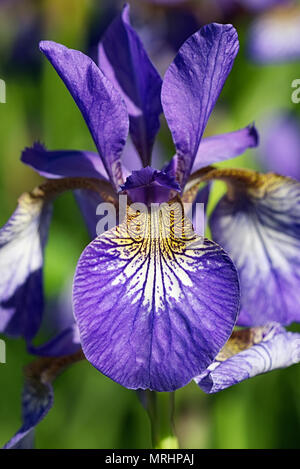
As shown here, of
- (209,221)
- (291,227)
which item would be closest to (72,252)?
(209,221)

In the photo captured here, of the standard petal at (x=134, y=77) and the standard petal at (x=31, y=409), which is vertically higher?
the standard petal at (x=134, y=77)

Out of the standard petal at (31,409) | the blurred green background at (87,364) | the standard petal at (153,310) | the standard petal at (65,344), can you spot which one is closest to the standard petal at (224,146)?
the standard petal at (153,310)

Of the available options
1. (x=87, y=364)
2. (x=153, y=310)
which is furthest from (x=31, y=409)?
(x=87, y=364)

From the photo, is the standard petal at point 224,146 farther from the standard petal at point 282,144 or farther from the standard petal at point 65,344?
the standard petal at point 282,144

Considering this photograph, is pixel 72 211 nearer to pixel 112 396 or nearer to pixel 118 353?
pixel 112 396

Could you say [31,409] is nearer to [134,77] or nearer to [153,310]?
[153,310]

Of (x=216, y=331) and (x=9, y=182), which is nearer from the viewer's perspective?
(x=216, y=331)
